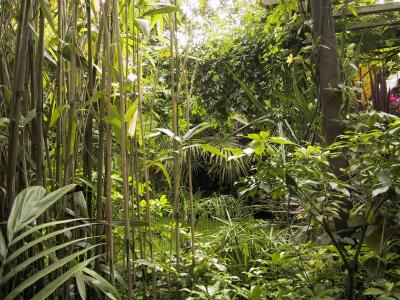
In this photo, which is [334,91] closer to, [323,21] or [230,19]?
[323,21]

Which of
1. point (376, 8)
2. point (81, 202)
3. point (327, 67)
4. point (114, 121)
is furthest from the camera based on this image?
point (376, 8)

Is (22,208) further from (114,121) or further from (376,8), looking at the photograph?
(376,8)

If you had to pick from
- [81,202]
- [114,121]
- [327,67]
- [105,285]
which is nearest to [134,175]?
[81,202]

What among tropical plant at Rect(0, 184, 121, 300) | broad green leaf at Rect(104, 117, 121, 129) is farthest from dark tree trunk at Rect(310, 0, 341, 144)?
tropical plant at Rect(0, 184, 121, 300)

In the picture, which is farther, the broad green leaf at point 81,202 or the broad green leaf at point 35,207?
the broad green leaf at point 81,202

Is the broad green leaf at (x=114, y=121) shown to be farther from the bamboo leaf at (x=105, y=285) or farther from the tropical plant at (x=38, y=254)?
the bamboo leaf at (x=105, y=285)

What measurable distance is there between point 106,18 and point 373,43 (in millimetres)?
1871

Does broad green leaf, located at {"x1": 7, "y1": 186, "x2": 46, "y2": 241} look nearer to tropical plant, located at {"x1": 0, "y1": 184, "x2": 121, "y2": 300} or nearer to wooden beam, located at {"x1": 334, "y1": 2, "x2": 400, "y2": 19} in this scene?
tropical plant, located at {"x1": 0, "y1": 184, "x2": 121, "y2": 300}

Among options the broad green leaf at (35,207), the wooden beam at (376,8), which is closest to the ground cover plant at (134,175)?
the broad green leaf at (35,207)

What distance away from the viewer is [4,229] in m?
0.91

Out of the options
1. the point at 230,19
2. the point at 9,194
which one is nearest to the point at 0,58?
the point at 9,194

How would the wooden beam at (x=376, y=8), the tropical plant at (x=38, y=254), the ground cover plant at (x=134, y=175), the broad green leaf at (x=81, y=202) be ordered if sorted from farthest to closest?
the wooden beam at (x=376, y=8) → the broad green leaf at (x=81, y=202) → the ground cover plant at (x=134, y=175) → the tropical plant at (x=38, y=254)

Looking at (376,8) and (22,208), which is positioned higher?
(376,8)

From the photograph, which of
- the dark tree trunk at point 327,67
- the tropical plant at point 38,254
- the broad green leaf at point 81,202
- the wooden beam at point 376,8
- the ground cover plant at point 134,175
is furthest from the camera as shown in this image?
the wooden beam at point 376,8
